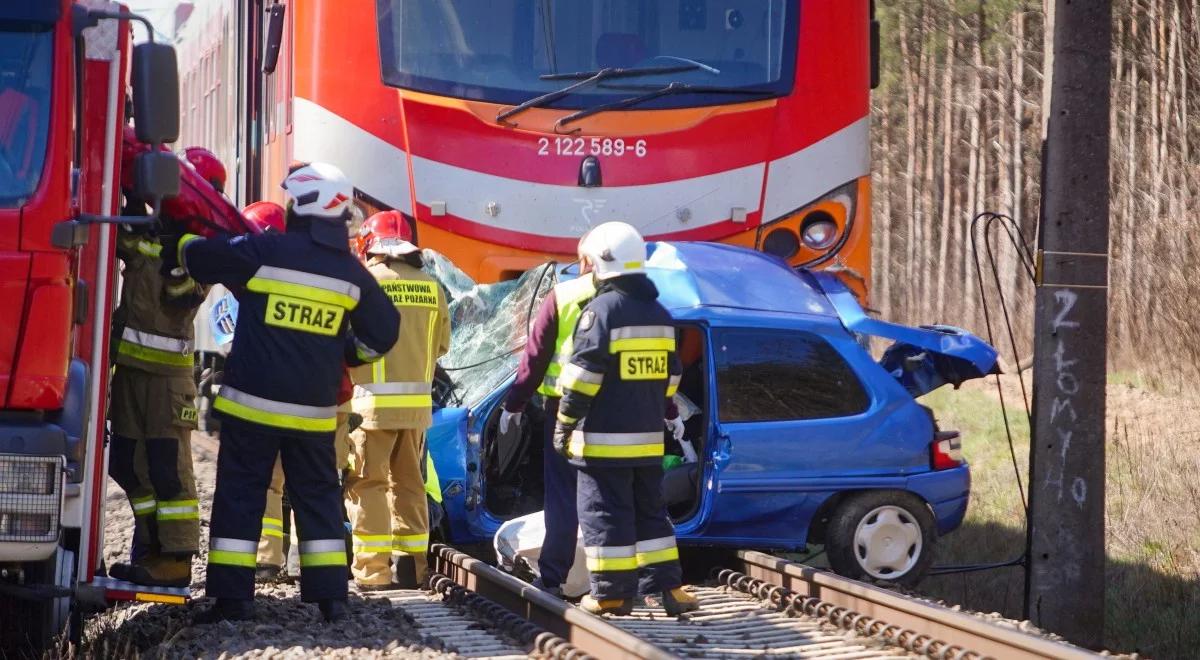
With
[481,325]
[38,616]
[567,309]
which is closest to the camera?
[38,616]

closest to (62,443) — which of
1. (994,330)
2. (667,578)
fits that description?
(667,578)

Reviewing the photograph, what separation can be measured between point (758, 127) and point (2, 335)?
513cm

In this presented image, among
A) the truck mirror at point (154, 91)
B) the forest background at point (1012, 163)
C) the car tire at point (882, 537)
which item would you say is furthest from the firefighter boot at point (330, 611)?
the forest background at point (1012, 163)

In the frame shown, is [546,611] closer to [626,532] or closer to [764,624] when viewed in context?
[626,532]

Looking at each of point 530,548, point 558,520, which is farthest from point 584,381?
point 530,548

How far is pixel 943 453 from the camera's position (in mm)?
8367

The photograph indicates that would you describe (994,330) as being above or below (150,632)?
above

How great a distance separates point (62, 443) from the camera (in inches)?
213

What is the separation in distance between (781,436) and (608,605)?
1.48 meters

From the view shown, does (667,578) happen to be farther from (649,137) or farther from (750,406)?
(649,137)

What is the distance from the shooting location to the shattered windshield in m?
8.61

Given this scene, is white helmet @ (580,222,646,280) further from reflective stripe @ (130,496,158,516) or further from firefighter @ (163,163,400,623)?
reflective stripe @ (130,496,158,516)

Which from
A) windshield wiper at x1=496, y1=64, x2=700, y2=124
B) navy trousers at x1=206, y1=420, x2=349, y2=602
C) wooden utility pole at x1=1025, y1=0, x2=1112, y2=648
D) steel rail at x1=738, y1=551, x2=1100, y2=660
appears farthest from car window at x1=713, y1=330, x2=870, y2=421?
navy trousers at x1=206, y1=420, x2=349, y2=602

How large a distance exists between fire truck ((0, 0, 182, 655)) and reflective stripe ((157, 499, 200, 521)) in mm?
536
